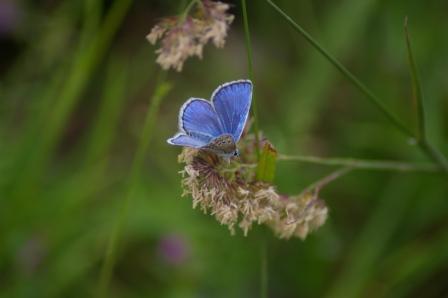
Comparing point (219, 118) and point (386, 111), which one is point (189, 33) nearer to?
point (219, 118)

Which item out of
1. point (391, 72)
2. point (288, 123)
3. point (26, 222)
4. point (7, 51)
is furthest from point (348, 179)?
point (7, 51)

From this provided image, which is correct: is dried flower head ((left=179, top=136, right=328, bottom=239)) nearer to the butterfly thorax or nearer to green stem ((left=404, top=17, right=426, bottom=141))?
the butterfly thorax

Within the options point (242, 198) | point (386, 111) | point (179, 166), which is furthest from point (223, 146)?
point (179, 166)

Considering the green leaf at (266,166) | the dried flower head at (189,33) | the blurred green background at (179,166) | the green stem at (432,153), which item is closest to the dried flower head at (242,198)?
the green leaf at (266,166)

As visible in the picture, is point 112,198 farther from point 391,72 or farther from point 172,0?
point 391,72

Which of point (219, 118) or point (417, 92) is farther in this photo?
point (417, 92)

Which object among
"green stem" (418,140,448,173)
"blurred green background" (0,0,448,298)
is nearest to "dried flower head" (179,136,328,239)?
"green stem" (418,140,448,173)

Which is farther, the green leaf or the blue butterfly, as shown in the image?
the green leaf
